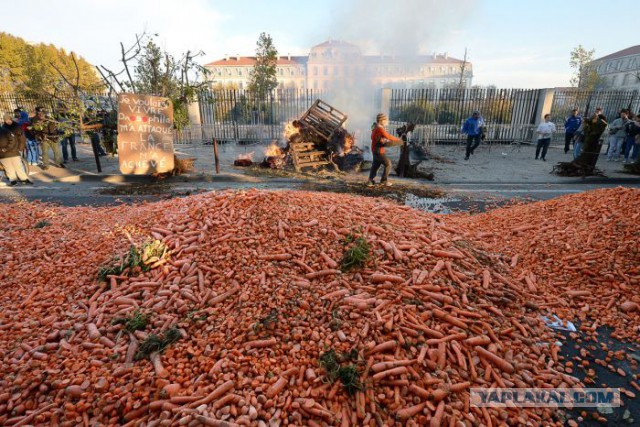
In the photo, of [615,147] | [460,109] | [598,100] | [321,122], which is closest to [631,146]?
[615,147]

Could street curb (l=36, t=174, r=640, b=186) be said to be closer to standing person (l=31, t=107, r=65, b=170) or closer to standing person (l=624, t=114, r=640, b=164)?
standing person (l=31, t=107, r=65, b=170)

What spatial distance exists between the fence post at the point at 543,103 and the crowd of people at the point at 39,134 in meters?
19.6

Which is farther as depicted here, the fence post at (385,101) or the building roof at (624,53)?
the building roof at (624,53)

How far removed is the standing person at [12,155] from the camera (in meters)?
8.71

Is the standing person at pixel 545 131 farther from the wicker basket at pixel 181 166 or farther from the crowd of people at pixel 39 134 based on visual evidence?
the crowd of people at pixel 39 134

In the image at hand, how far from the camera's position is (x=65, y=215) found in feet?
19.1

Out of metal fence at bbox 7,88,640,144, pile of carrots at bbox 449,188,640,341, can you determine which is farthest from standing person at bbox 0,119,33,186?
pile of carrots at bbox 449,188,640,341

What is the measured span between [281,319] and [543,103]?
20198mm

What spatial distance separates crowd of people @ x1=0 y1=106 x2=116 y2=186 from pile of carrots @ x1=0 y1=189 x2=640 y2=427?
20.4 feet

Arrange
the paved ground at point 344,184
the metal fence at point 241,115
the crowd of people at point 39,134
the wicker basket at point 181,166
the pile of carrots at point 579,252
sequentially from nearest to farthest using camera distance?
the pile of carrots at point 579,252 → the paved ground at point 344,184 → the crowd of people at point 39,134 → the wicker basket at point 181,166 → the metal fence at point 241,115

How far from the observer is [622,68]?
56562 mm

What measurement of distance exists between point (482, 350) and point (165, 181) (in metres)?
9.47

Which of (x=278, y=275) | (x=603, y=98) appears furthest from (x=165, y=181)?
(x=603, y=98)

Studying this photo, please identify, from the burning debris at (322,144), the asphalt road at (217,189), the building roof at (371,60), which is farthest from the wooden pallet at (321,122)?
the building roof at (371,60)
